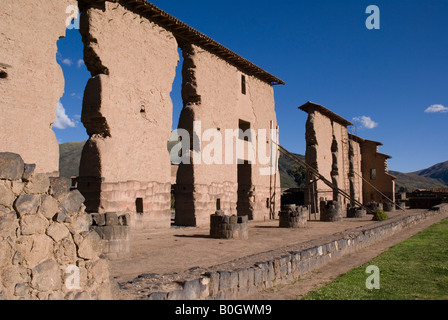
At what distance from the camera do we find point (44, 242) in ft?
13.0

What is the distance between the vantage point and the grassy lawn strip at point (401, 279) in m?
6.18

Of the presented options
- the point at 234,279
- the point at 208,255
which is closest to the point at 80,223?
the point at 234,279

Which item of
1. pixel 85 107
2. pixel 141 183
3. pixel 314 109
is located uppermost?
pixel 314 109

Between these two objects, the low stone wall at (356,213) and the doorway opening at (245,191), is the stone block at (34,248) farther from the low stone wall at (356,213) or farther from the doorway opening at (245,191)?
the low stone wall at (356,213)

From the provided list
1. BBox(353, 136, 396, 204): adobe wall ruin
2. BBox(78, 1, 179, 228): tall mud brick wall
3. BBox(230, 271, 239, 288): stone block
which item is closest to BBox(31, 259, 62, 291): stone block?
BBox(230, 271, 239, 288): stone block

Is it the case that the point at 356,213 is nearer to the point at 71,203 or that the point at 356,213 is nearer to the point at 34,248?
the point at 71,203

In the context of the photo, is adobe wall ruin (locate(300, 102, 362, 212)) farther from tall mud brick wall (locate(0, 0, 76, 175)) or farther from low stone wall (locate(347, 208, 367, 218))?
tall mud brick wall (locate(0, 0, 76, 175))

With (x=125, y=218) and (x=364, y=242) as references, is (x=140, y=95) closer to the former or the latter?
(x=125, y=218)

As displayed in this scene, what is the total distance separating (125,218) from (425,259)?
8.02 metres

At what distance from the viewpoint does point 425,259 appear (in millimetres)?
9281

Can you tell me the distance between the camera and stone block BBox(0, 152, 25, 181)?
12.1 feet

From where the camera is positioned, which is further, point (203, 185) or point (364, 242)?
point (203, 185)

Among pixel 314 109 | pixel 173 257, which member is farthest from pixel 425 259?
pixel 314 109
